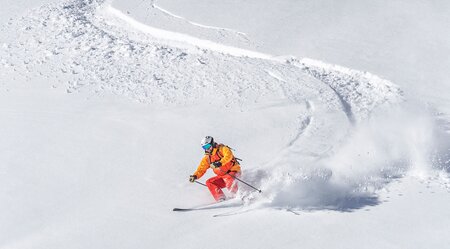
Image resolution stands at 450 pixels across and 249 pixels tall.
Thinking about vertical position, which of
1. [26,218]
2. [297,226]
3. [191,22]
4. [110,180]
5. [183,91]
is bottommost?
[297,226]

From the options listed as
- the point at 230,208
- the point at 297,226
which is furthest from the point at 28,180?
the point at 297,226

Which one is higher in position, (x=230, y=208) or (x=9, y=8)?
(x=9, y=8)

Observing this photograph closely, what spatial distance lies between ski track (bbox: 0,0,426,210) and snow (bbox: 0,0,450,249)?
0.05 metres

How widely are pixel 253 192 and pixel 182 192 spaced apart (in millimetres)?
1408

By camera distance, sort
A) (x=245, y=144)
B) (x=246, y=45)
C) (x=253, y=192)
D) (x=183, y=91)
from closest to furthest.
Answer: (x=253, y=192)
(x=245, y=144)
(x=183, y=91)
(x=246, y=45)

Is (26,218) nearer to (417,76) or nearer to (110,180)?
(110,180)

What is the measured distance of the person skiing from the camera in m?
9.89

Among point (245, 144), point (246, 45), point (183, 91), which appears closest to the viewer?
point (245, 144)

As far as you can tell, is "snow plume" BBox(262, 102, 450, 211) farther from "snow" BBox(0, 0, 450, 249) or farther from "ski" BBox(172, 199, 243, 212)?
"ski" BBox(172, 199, 243, 212)

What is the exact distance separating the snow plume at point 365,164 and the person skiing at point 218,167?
0.65m

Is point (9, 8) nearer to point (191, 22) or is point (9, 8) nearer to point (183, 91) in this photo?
point (191, 22)

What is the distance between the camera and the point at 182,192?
401 inches

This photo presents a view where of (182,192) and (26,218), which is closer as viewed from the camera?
(26,218)

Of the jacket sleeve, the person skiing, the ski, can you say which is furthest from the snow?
the jacket sleeve
